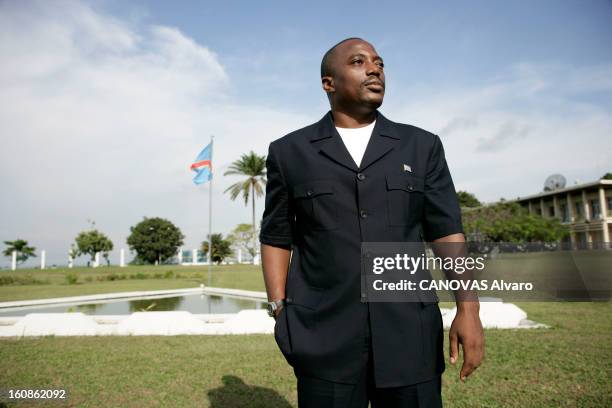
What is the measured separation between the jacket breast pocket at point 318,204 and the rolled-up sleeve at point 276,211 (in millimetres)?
121

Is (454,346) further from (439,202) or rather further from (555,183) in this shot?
(555,183)

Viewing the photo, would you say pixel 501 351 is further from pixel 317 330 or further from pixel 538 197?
pixel 538 197

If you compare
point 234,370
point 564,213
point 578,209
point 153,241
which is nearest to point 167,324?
point 234,370

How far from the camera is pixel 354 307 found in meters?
1.76

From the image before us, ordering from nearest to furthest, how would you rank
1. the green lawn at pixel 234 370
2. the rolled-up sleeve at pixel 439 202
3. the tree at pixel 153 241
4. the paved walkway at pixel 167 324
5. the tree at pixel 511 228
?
the rolled-up sleeve at pixel 439 202 → the green lawn at pixel 234 370 → the paved walkway at pixel 167 324 → the tree at pixel 511 228 → the tree at pixel 153 241

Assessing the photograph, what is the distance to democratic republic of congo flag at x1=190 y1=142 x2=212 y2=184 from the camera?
61.0 feet

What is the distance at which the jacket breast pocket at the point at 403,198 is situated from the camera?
1818mm

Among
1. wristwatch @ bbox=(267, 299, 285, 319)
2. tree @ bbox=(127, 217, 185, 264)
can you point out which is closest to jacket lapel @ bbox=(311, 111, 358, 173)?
wristwatch @ bbox=(267, 299, 285, 319)

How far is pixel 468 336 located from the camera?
67.2 inches

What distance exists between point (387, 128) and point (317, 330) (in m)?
0.95

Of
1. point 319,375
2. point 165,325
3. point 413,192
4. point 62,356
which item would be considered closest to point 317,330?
point 319,375

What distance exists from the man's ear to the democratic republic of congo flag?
17.0 metres

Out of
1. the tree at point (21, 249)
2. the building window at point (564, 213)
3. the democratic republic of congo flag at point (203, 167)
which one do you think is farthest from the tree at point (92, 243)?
the building window at point (564, 213)

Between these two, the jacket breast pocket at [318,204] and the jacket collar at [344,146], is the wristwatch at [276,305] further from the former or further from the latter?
the jacket collar at [344,146]
